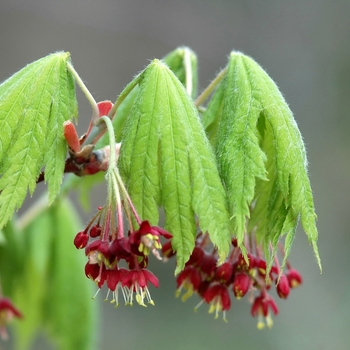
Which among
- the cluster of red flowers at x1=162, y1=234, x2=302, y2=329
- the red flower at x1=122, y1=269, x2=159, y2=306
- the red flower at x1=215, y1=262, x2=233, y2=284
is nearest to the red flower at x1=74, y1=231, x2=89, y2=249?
the red flower at x1=122, y1=269, x2=159, y2=306

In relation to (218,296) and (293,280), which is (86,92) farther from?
(293,280)

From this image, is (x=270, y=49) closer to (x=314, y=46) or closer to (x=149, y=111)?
(x=314, y=46)

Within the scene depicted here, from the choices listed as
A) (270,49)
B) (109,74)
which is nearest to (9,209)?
(109,74)

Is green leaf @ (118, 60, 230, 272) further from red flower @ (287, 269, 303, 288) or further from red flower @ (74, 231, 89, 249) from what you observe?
red flower @ (287, 269, 303, 288)

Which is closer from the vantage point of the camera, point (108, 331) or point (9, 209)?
point (9, 209)

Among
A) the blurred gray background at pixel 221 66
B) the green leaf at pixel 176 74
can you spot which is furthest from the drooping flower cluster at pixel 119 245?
the blurred gray background at pixel 221 66

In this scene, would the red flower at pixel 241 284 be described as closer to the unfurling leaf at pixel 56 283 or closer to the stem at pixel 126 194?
the stem at pixel 126 194
